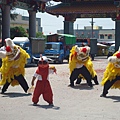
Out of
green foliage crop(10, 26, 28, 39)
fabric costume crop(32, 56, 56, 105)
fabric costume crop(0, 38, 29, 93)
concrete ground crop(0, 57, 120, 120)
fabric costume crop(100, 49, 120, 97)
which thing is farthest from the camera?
green foliage crop(10, 26, 28, 39)

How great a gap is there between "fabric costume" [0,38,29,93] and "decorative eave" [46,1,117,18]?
97.4ft

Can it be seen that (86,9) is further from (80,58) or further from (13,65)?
(13,65)

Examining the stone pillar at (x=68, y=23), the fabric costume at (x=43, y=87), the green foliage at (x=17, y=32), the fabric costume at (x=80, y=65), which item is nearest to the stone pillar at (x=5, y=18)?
the stone pillar at (x=68, y=23)

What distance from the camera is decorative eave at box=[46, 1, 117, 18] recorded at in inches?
1681

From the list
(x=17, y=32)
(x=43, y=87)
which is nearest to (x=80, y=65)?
(x=43, y=87)

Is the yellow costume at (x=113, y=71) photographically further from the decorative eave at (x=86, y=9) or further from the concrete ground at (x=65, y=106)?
the decorative eave at (x=86, y=9)

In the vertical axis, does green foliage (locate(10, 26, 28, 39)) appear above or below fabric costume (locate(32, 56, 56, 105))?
above

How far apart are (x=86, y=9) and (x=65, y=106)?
108 ft

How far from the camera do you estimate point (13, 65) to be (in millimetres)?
13359

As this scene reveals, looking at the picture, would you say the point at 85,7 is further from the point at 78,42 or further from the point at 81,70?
the point at 81,70

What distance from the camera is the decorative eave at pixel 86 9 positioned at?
42688 millimetres

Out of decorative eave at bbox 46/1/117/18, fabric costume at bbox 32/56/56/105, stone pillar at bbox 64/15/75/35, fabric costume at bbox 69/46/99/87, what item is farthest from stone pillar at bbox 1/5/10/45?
fabric costume at bbox 32/56/56/105

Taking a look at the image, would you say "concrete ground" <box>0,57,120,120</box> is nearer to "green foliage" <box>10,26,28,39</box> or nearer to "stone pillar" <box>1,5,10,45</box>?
"stone pillar" <box>1,5,10,45</box>

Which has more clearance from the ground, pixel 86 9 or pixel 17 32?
pixel 86 9
